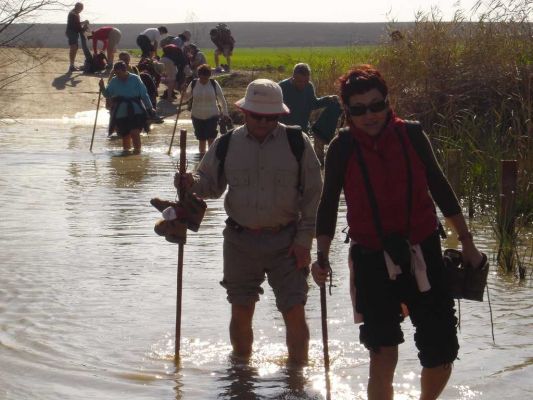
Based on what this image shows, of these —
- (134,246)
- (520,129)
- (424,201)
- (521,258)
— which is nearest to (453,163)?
(520,129)

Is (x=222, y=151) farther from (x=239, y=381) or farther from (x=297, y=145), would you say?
(x=239, y=381)

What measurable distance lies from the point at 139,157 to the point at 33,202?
5426 mm

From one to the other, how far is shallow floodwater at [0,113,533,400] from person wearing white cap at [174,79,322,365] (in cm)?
58

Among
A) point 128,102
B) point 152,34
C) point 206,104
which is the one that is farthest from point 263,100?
point 152,34

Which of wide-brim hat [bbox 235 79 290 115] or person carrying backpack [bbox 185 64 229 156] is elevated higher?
wide-brim hat [bbox 235 79 290 115]

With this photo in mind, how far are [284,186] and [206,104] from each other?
13.0 meters

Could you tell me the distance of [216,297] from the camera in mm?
9406

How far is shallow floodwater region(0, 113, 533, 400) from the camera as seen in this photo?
702 centimetres

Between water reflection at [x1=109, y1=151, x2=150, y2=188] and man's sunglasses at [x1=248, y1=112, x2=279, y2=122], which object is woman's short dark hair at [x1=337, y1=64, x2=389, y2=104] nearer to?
man's sunglasses at [x1=248, y1=112, x2=279, y2=122]

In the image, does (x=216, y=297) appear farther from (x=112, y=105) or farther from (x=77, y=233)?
(x=112, y=105)

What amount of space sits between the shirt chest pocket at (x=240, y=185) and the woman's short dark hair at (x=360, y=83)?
4.29 feet

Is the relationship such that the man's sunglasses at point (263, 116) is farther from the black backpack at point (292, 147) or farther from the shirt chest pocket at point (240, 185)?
the shirt chest pocket at point (240, 185)

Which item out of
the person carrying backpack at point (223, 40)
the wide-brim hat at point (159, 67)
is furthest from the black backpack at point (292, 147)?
the person carrying backpack at point (223, 40)

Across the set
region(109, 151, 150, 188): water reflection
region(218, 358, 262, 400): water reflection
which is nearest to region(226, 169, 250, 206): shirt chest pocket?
region(218, 358, 262, 400): water reflection
